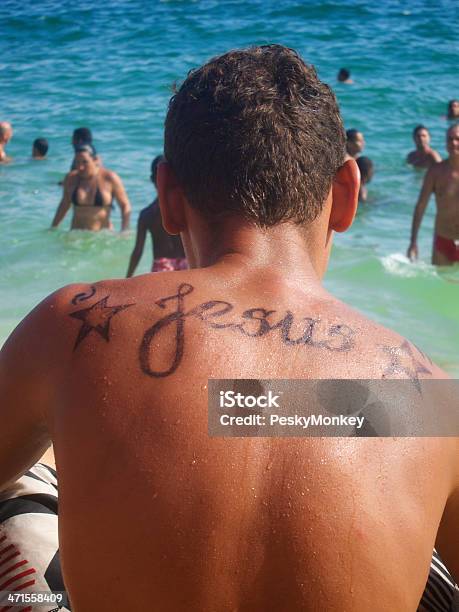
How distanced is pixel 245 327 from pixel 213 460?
26 cm

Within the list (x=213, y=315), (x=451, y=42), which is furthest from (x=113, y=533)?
(x=451, y=42)

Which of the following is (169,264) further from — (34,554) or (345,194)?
(345,194)

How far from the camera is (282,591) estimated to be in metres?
1.33

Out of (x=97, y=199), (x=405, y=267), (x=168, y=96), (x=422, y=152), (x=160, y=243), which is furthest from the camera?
(x=168, y=96)

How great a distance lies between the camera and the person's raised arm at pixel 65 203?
9733mm

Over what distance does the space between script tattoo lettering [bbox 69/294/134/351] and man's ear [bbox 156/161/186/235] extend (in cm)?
28

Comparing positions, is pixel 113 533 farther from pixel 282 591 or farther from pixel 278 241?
pixel 278 241

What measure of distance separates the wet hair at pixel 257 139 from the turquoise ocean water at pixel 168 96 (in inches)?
76.6

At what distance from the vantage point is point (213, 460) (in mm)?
1352

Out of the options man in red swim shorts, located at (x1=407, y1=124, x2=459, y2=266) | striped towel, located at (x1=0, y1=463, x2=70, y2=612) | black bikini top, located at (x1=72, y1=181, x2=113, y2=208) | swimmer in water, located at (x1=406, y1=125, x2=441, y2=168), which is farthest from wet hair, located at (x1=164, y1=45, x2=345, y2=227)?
swimmer in water, located at (x1=406, y1=125, x2=441, y2=168)

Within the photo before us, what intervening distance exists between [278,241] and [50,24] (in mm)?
22806

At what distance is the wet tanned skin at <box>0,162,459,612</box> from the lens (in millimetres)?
1334

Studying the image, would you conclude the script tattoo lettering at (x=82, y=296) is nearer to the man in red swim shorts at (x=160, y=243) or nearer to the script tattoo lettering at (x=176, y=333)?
the script tattoo lettering at (x=176, y=333)

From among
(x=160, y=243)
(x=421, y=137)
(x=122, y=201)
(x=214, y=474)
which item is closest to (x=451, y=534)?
(x=214, y=474)
